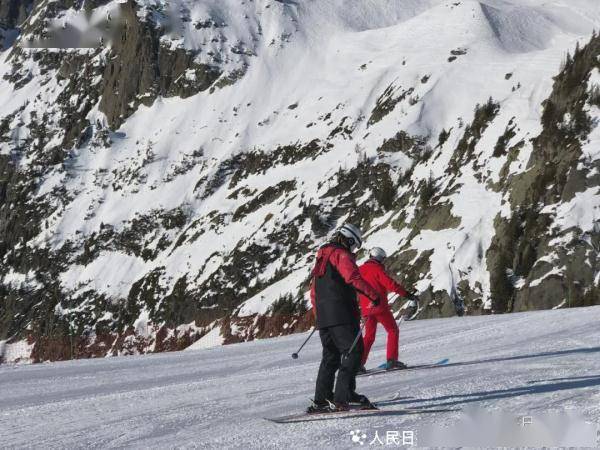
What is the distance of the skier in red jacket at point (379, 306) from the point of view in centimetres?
977

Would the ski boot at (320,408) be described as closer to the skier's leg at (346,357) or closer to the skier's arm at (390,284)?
the skier's leg at (346,357)

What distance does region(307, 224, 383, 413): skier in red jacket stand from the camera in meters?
6.92

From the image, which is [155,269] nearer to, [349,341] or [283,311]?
[283,311]

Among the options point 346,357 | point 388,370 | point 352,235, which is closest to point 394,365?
point 388,370

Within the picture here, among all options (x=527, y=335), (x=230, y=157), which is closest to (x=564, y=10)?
(x=230, y=157)

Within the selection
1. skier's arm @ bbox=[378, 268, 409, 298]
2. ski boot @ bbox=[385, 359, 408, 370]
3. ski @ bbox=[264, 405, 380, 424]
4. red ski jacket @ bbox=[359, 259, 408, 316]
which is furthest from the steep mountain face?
ski @ bbox=[264, 405, 380, 424]

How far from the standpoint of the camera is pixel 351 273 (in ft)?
22.2

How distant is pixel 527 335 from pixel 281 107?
188 feet

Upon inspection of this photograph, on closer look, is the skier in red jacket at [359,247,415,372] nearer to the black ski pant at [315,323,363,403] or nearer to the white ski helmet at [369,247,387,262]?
the white ski helmet at [369,247,387,262]

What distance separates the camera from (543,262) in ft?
92.8

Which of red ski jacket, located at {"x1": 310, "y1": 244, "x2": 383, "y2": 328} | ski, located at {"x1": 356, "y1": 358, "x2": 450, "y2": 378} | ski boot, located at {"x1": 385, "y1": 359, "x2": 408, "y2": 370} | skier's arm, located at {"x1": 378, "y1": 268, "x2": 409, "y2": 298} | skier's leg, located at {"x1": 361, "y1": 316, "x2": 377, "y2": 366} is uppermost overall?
red ski jacket, located at {"x1": 310, "y1": 244, "x2": 383, "y2": 328}

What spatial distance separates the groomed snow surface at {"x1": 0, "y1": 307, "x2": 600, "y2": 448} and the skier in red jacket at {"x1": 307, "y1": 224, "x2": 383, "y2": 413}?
0.24 m

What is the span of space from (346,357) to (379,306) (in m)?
2.70

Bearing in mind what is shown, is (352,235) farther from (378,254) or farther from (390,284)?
(378,254)
